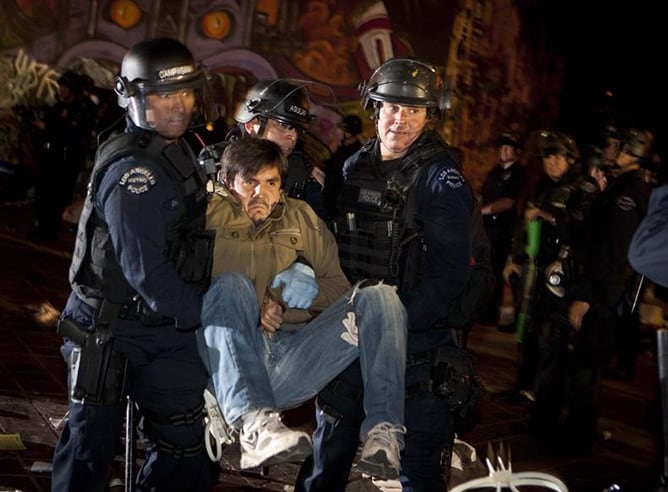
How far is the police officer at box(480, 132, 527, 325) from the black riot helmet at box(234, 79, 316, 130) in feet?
18.2

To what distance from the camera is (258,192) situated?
4.10 metres

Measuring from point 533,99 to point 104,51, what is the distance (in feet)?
28.1

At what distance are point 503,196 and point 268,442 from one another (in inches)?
291

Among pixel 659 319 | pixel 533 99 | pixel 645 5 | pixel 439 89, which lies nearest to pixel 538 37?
pixel 533 99

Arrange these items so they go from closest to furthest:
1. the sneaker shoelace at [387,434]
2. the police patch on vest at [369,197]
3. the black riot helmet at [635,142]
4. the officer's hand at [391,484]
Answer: the sneaker shoelace at [387,434]
the police patch on vest at [369,197]
the officer's hand at [391,484]
the black riot helmet at [635,142]

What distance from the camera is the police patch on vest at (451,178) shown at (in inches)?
162

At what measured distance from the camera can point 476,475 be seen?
471 centimetres

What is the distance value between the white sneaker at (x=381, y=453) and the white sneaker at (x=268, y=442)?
0.75 ft

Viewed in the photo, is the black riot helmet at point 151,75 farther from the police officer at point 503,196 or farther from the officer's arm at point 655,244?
the police officer at point 503,196

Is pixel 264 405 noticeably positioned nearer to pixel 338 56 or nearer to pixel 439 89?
pixel 439 89

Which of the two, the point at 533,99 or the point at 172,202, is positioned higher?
the point at 533,99

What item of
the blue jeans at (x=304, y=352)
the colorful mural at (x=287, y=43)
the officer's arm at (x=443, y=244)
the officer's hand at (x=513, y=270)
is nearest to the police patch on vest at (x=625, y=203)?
the officer's hand at (x=513, y=270)

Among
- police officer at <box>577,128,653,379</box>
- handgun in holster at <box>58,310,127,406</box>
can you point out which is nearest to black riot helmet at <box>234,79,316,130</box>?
handgun in holster at <box>58,310,127,406</box>

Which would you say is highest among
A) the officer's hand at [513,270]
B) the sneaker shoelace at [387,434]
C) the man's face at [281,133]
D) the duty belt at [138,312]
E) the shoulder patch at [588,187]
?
the man's face at [281,133]
